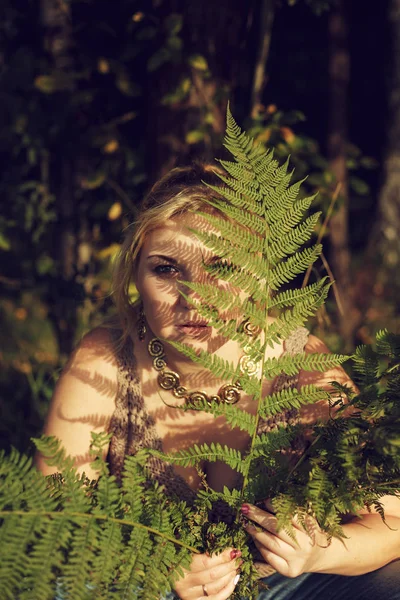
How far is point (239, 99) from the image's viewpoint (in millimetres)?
3051

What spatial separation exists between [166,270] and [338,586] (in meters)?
1.10

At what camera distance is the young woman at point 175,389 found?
168cm

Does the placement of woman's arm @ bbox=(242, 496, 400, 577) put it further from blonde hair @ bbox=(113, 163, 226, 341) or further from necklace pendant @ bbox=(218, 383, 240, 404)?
blonde hair @ bbox=(113, 163, 226, 341)

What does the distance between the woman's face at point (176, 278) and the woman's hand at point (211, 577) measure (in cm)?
58

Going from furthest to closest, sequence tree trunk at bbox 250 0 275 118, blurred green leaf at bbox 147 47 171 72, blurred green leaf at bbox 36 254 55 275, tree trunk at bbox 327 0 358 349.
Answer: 1. tree trunk at bbox 327 0 358 349
2. blurred green leaf at bbox 36 254 55 275
3. tree trunk at bbox 250 0 275 118
4. blurred green leaf at bbox 147 47 171 72

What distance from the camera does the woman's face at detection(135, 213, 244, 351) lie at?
5.55 ft

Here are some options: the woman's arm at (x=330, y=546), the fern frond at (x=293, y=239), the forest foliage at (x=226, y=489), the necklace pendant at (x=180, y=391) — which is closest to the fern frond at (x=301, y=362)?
the forest foliage at (x=226, y=489)

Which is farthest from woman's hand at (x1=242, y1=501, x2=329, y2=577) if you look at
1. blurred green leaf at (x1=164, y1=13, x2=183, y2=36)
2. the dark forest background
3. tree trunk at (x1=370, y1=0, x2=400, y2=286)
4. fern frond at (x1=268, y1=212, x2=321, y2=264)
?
tree trunk at (x1=370, y1=0, x2=400, y2=286)

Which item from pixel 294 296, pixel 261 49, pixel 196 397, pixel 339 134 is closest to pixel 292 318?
pixel 294 296

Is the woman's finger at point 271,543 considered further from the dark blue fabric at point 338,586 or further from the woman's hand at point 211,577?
the dark blue fabric at point 338,586

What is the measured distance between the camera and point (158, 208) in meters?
1.82

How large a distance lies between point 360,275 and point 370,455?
4.19 m

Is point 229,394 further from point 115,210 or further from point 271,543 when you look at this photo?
point 115,210

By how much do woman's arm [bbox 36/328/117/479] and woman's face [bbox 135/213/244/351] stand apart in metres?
0.32
